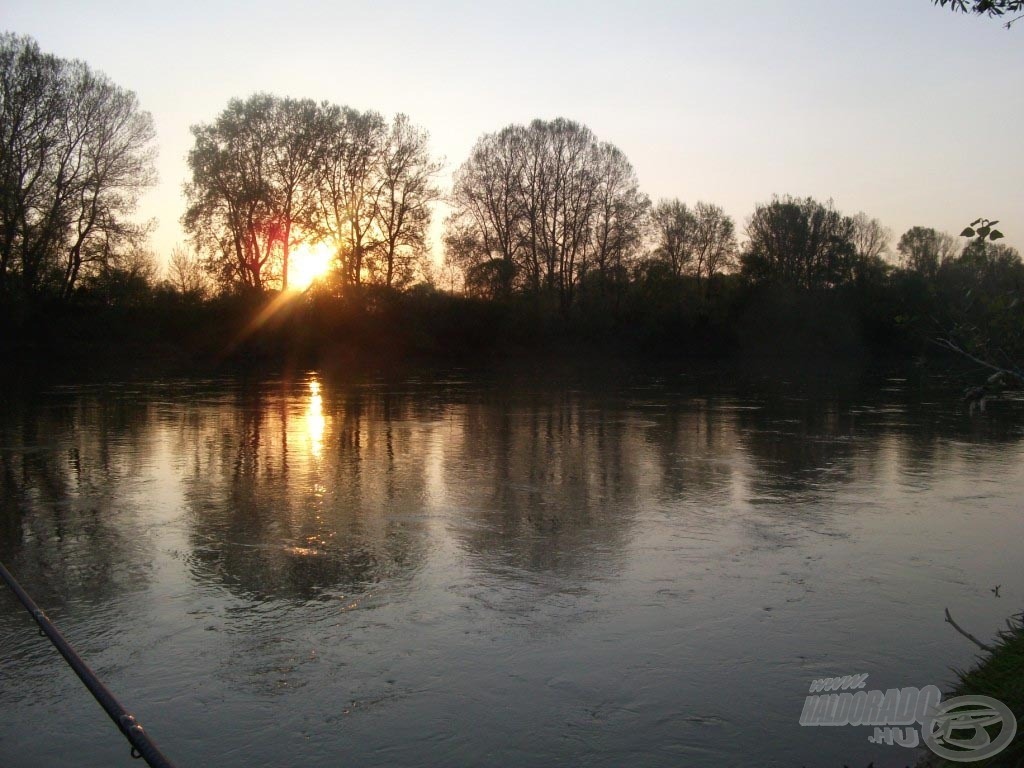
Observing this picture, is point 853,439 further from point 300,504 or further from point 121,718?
point 121,718

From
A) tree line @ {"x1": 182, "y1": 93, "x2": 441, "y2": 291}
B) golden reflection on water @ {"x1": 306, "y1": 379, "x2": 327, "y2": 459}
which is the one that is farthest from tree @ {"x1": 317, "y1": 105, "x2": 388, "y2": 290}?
golden reflection on water @ {"x1": 306, "y1": 379, "x2": 327, "y2": 459}

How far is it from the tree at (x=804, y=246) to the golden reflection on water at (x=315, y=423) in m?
45.9

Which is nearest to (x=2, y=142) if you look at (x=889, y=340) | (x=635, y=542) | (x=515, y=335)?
(x=515, y=335)

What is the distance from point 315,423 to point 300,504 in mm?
7800

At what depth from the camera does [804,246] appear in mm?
63875

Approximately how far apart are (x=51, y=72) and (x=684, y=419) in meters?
33.4

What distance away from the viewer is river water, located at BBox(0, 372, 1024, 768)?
4270mm

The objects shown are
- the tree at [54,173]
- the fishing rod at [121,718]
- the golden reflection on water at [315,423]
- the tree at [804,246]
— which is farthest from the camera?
the tree at [804,246]

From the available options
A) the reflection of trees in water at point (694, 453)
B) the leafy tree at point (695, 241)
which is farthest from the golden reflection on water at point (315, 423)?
the leafy tree at point (695, 241)

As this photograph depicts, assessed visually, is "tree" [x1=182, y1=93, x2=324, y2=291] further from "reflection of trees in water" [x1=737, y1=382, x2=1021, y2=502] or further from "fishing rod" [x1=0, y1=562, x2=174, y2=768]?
"fishing rod" [x1=0, y1=562, x2=174, y2=768]

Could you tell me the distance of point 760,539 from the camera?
25.6ft

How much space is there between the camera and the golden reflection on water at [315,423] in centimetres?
1330

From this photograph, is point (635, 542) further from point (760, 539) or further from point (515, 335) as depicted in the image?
point (515, 335)

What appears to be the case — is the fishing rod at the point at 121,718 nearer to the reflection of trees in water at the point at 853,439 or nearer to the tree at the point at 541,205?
the reflection of trees in water at the point at 853,439
